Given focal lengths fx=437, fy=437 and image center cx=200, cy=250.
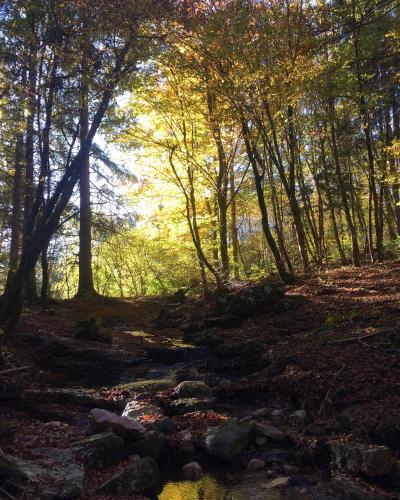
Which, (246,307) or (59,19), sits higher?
(59,19)

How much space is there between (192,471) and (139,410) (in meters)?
1.87

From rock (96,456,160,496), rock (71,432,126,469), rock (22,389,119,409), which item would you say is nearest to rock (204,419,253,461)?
rock (96,456,160,496)

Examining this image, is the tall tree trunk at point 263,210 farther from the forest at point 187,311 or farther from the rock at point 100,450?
the rock at point 100,450

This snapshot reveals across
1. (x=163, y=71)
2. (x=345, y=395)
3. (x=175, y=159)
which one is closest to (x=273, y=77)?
(x=163, y=71)

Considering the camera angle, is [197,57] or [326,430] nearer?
[326,430]

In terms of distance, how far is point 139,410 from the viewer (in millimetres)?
6867

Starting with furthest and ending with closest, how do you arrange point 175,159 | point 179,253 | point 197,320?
point 179,253 → point 175,159 → point 197,320

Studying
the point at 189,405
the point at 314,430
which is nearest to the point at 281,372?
the point at 189,405

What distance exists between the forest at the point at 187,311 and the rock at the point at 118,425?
0.09 feet

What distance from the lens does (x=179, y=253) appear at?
25.8m

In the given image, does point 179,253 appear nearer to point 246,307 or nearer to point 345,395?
point 246,307

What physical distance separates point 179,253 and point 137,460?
68.4 feet

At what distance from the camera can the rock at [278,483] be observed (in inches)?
188

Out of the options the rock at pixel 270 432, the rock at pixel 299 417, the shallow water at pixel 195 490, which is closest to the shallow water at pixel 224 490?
the shallow water at pixel 195 490
